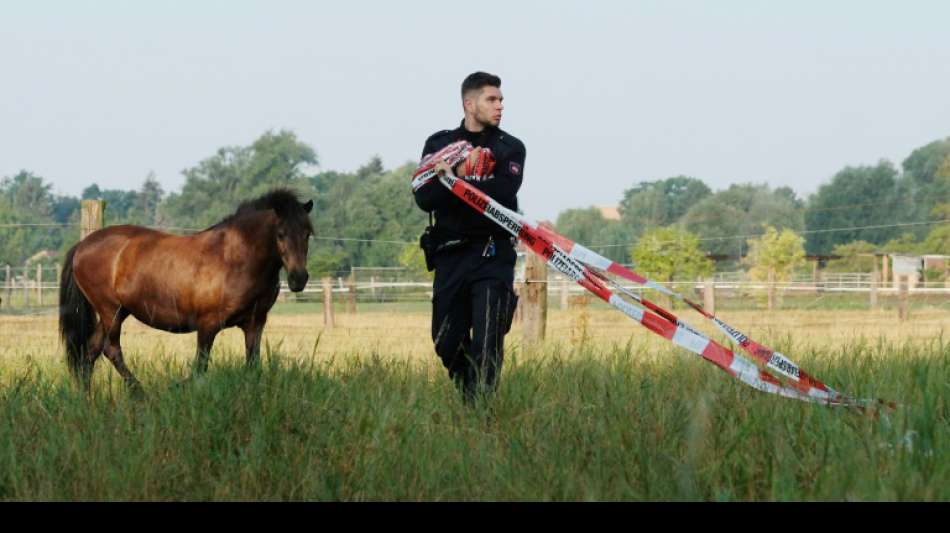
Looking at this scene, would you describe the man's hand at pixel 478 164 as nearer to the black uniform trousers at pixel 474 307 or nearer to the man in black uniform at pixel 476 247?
the man in black uniform at pixel 476 247

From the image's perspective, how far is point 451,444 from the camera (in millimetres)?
4906

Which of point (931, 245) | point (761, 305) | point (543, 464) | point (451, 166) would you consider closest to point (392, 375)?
point (451, 166)

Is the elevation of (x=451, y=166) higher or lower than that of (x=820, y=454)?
higher

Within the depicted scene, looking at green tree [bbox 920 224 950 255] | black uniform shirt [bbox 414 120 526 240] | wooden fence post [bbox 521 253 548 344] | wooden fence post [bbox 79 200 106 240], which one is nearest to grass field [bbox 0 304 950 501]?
black uniform shirt [bbox 414 120 526 240]

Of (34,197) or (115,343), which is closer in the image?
(115,343)

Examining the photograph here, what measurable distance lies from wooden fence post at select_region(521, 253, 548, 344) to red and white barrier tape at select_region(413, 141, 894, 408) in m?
7.69

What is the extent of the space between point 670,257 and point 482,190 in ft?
135

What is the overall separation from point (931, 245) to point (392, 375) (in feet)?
220

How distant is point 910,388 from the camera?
6.23 m

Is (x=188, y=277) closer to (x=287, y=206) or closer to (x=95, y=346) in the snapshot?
(x=287, y=206)

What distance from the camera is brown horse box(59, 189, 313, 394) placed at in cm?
867

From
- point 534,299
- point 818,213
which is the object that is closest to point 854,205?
point 818,213

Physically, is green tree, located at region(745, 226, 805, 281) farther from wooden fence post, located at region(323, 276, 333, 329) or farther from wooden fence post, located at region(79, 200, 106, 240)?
wooden fence post, located at region(79, 200, 106, 240)
